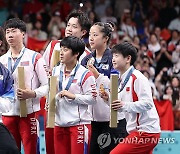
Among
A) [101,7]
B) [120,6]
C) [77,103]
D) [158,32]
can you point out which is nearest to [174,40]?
[158,32]

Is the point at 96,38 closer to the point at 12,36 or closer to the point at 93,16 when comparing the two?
the point at 12,36

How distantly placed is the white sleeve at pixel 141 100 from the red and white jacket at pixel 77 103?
1.67 feet

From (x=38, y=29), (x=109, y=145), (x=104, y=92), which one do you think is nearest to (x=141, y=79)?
(x=104, y=92)

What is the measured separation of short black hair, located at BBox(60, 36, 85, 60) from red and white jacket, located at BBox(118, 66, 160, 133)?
2.05 ft

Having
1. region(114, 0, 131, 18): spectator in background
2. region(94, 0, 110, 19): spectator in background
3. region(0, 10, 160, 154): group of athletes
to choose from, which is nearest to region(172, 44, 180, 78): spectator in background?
region(114, 0, 131, 18): spectator in background

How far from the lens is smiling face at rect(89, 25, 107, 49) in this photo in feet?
27.4

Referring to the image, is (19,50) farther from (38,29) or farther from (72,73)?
(38,29)

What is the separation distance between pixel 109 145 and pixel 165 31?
8888mm

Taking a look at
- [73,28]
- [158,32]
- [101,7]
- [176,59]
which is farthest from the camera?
[101,7]

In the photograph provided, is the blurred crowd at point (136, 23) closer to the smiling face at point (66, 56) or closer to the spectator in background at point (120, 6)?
the spectator in background at point (120, 6)

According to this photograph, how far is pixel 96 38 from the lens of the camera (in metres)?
8.36

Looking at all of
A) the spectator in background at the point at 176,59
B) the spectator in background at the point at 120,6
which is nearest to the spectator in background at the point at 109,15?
the spectator in background at the point at 120,6

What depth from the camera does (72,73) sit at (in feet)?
25.8

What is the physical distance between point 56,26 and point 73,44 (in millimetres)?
8304
